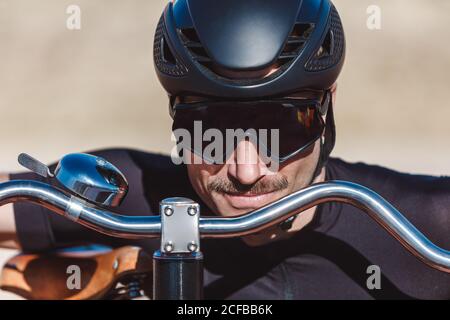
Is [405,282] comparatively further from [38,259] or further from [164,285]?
[164,285]

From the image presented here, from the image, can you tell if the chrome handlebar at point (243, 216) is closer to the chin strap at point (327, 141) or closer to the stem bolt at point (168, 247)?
the stem bolt at point (168, 247)

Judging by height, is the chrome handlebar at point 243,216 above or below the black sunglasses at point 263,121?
below

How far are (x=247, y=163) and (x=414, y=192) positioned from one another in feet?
3.76

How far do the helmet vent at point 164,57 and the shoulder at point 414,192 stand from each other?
48.3 inches

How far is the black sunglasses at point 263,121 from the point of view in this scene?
10.1 ft

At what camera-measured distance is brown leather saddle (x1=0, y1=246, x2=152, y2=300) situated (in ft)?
11.3

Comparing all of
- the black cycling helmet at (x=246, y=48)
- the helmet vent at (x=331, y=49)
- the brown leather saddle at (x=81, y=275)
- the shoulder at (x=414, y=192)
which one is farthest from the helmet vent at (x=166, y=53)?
the shoulder at (x=414, y=192)

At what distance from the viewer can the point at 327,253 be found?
152 inches

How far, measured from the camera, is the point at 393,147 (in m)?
12.5

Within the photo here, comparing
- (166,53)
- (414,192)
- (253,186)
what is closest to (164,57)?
(166,53)

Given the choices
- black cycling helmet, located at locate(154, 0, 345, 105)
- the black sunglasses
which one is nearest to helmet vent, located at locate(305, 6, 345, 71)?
black cycling helmet, located at locate(154, 0, 345, 105)

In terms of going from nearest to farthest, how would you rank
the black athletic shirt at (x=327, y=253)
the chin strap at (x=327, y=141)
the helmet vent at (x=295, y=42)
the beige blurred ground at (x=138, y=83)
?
the helmet vent at (x=295, y=42) → the chin strap at (x=327, y=141) → the black athletic shirt at (x=327, y=253) → the beige blurred ground at (x=138, y=83)

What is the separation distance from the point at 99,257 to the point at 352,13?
12.6 m

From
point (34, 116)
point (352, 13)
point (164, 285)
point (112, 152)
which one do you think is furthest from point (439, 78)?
point (164, 285)
